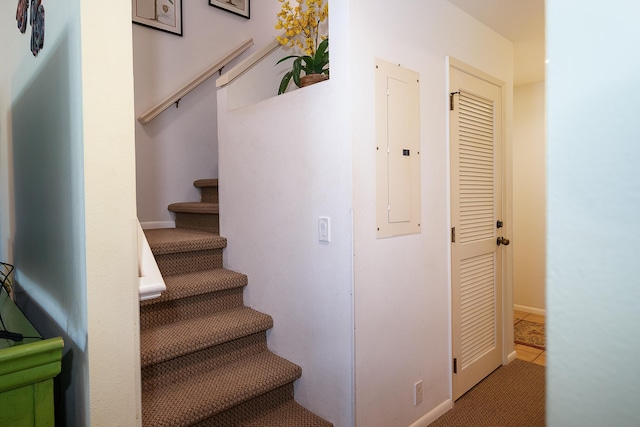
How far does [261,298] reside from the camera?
213 cm

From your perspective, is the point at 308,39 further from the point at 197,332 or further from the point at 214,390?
the point at 214,390

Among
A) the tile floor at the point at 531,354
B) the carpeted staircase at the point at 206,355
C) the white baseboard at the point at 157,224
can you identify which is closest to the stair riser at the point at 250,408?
the carpeted staircase at the point at 206,355

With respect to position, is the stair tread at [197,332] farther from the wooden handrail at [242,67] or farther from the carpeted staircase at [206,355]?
the wooden handrail at [242,67]

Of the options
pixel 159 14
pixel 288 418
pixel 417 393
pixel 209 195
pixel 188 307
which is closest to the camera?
pixel 288 418

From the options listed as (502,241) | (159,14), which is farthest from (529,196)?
(159,14)

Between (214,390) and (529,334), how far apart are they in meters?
2.90

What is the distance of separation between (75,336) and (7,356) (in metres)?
0.17

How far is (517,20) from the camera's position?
2309 mm

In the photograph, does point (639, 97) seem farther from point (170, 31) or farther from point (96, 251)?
point (170, 31)

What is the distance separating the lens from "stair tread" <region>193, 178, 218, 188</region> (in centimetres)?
283

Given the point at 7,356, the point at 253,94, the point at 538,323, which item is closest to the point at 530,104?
the point at 538,323

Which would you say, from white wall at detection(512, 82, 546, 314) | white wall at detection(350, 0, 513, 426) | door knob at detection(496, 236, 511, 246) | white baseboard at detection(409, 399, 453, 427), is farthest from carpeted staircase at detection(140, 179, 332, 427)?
white wall at detection(512, 82, 546, 314)

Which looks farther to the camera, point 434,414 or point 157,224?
point 157,224

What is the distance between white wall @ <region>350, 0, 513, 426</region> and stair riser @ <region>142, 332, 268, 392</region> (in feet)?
2.29
